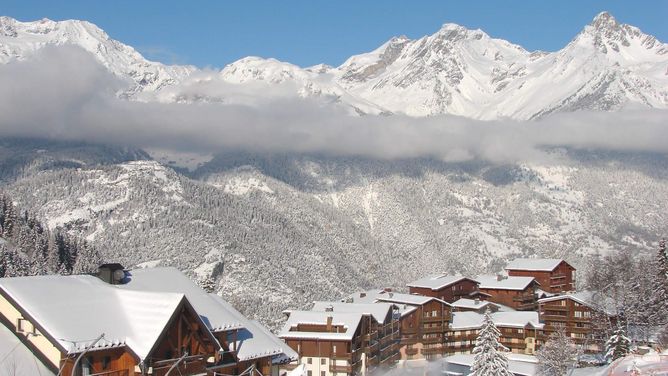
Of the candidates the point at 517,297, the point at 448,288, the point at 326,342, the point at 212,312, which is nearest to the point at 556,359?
the point at 326,342

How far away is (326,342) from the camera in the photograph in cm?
7338

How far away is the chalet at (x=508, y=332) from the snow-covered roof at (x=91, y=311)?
78385 millimetres

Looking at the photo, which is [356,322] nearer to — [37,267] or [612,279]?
[612,279]

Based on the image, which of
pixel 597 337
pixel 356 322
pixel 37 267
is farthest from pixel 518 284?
pixel 37 267

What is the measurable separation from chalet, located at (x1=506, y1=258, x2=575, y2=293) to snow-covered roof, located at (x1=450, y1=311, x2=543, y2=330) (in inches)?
1151

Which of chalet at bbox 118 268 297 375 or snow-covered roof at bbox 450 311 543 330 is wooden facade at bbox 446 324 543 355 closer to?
snow-covered roof at bbox 450 311 543 330

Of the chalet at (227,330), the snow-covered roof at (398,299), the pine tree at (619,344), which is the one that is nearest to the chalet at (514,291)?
the snow-covered roof at (398,299)

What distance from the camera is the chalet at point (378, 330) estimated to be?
3147 inches

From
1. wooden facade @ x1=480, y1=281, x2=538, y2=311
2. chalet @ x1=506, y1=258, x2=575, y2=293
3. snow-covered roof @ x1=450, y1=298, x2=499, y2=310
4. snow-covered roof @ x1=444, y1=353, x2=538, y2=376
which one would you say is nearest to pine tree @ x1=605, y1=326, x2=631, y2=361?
snow-covered roof @ x1=444, y1=353, x2=538, y2=376

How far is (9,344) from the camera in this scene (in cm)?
2503

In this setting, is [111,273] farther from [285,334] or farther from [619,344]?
[619,344]

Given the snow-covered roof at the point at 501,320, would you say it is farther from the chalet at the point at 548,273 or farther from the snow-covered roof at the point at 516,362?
the chalet at the point at 548,273

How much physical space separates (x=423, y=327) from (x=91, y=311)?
259 ft

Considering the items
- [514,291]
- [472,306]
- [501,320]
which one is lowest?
[501,320]
